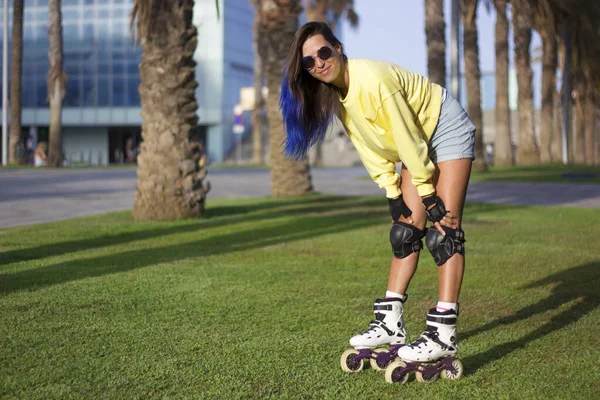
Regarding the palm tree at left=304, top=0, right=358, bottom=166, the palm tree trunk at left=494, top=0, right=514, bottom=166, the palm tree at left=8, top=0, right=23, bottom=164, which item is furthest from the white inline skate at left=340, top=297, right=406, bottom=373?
the palm tree at left=304, top=0, right=358, bottom=166

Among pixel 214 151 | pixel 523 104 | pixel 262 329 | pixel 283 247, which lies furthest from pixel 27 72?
pixel 262 329

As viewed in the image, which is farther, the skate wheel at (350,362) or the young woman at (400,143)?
the skate wheel at (350,362)

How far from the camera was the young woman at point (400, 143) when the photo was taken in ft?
12.9

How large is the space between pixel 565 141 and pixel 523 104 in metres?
2.83

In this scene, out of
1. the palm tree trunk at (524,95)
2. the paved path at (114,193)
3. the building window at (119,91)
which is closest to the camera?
the paved path at (114,193)

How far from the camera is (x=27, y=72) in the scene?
204 feet

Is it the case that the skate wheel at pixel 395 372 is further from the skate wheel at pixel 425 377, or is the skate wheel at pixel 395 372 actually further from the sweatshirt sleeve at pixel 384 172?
the sweatshirt sleeve at pixel 384 172

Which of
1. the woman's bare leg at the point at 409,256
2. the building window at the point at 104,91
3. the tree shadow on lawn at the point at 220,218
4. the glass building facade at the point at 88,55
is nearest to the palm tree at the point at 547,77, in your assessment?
the tree shadow on lawn at the point at 220,218

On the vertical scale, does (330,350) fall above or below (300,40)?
below

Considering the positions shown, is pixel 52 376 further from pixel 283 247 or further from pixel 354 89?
pixel 283 247

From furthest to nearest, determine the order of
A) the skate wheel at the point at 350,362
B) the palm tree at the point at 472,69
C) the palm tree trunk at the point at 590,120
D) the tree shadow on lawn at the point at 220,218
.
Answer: the palm tree trunk at the point at 590,120 < the palm tree at the point at 472,69 < the tree shadow on lawn at the point at 220,218 < the skate wheel at the point at 350,362

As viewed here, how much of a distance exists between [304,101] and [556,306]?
2.62m

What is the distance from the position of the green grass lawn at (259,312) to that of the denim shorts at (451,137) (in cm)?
105

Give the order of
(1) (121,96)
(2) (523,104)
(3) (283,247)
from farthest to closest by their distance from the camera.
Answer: (1) (121,96) < (2) (523,104) < (3) (283,247)
